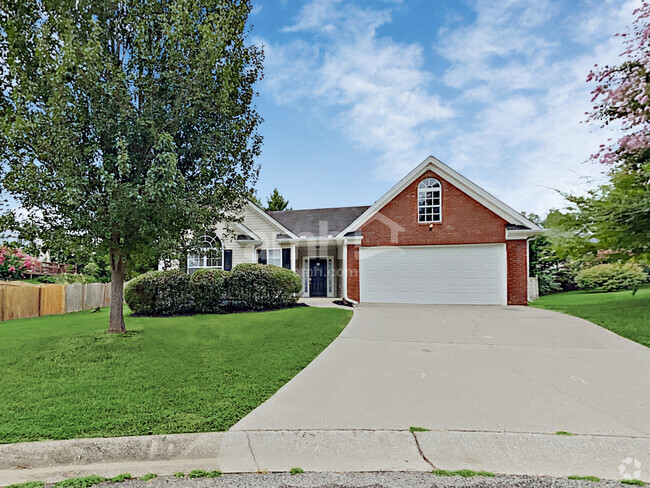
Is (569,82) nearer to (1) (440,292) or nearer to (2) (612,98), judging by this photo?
(2) (612,98)

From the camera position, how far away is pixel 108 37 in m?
7.40

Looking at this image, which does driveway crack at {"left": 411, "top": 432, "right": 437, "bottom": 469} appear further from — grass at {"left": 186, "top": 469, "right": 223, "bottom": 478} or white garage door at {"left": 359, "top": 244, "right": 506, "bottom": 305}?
white garage door at {"left": 359, "top": 244, "right": 506, "bottom": 305}

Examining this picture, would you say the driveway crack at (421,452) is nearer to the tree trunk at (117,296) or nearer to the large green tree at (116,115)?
the large green tree at (116,115)

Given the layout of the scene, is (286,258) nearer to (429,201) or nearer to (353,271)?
(353,271)

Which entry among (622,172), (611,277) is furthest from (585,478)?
(611,277)

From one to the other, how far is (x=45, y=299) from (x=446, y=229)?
1457 cm

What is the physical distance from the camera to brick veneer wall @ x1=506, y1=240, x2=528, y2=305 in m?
14.1

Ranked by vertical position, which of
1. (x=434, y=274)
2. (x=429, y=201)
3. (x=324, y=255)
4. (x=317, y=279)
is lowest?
(x=317, y=279)

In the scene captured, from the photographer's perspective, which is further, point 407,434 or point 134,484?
point 407,434

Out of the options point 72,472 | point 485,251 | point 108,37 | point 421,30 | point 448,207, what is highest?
point 421,30

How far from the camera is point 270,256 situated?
17.1 metres

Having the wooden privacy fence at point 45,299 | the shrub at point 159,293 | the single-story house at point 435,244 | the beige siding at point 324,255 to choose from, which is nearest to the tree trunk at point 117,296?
the shrub at point 159,293

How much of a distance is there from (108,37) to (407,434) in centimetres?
835

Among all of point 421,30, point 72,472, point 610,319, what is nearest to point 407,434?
point 72,472
